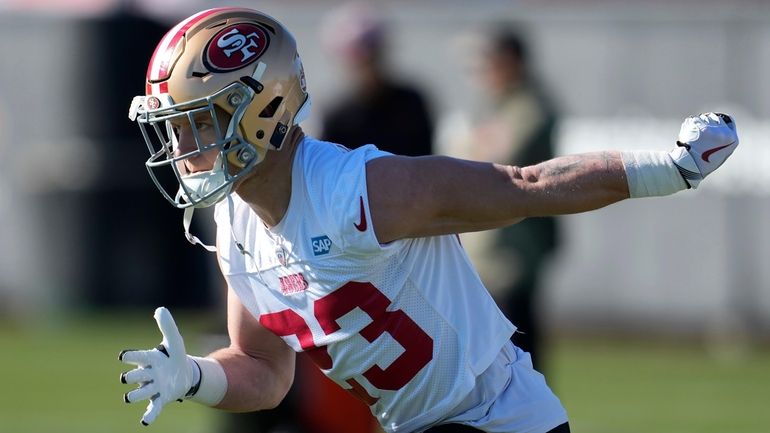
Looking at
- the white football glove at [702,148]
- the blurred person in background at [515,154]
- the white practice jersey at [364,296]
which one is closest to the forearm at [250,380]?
the white practice jersey at [364,296]

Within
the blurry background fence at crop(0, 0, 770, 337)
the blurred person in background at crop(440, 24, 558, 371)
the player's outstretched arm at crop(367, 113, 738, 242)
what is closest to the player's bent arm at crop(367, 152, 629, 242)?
the player's outstretched arm at crop(367, 113, 738, 242)

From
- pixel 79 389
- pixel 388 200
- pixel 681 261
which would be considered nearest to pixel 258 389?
pixel 388 200

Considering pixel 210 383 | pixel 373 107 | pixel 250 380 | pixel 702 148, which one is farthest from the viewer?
pixel 373 107

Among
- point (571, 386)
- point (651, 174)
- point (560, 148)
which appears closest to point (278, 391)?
point (651, 174)

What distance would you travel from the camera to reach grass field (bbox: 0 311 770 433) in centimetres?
888

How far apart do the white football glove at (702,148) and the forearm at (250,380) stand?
1.43 metres

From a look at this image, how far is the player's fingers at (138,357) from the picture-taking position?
396cm

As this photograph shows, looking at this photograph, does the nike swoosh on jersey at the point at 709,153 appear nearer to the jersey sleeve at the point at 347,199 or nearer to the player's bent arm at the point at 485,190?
the player's bent arm at the point at 485,190

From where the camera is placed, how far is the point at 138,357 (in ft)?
13.1

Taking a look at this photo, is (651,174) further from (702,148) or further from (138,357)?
(138,357)

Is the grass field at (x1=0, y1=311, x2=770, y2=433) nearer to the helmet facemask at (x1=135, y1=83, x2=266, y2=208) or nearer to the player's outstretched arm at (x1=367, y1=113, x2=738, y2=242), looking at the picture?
the helmet facemask at (x1=135, y1=83, x2=266, y2=208)

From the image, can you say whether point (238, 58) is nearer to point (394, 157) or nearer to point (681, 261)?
point (394, 157)

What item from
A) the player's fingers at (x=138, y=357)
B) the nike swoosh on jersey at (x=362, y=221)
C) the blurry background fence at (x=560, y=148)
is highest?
the nike swoosh on jersey at (x=362, y=221)

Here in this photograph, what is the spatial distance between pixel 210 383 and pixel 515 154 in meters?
3.42
